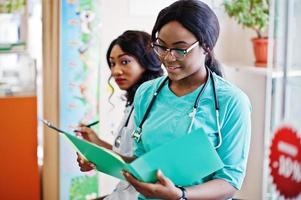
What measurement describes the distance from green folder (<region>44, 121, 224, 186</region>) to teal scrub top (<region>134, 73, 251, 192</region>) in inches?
3.2

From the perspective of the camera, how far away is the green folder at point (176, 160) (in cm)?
97

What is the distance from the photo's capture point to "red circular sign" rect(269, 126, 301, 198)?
570 millimetres

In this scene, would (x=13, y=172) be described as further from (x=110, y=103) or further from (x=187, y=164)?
(x=187, y=164)

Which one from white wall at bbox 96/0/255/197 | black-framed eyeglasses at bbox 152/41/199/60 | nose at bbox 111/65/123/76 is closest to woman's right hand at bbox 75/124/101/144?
nose at bbox 111/65/123/76

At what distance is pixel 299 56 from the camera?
4.64 ft

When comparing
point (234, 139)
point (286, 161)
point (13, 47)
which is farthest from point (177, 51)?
point (13, 47)

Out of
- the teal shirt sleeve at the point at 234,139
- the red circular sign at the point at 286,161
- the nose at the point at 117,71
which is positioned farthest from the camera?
the nose at the point at 117,71

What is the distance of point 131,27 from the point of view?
2578 mm

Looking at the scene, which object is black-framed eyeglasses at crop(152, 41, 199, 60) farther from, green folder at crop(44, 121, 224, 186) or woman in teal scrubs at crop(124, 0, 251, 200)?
green folder at crop(44, 121, 224, 186)

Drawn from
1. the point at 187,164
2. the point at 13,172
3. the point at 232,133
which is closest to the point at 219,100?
the point at 232,133

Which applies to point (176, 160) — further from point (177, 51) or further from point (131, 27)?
point (131, 27)

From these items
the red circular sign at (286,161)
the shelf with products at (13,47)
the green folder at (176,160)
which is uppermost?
the red circular sign at (286,161)

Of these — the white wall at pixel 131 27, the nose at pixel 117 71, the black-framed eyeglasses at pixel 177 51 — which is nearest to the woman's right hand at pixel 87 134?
the nose at pixel 117 71

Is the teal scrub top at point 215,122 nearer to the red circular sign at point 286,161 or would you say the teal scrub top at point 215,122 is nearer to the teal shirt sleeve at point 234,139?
the teal shirt sleeve at point 234,139
